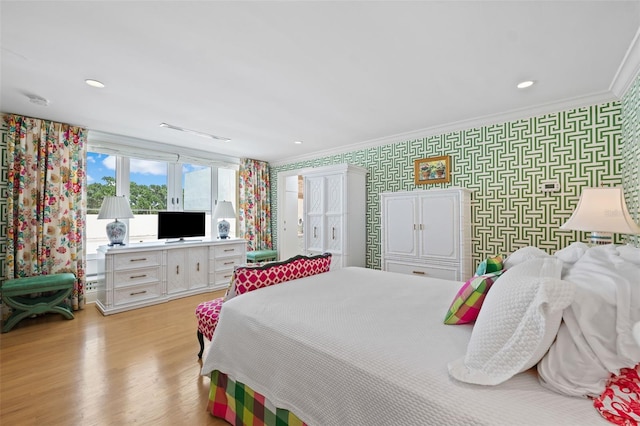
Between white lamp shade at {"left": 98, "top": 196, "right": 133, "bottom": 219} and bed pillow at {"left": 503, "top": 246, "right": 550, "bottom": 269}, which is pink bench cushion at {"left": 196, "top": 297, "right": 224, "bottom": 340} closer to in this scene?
bed pillow at {"left": 503, "top": 246, "right": 550, "bottom": 269}

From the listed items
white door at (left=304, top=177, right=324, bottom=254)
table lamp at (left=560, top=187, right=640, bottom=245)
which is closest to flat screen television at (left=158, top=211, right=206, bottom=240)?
white door at (left=304, top=177, right=324, bottom=254)

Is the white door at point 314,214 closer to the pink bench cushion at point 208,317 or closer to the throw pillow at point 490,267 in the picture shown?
the pink bench cushion at point 208,317

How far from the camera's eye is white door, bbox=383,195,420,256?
3.49 meters

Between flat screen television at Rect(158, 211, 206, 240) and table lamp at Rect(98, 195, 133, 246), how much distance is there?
47cm

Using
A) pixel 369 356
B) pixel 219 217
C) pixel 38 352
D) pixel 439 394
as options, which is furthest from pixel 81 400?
pixel 219 217

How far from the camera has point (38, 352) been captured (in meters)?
2.48

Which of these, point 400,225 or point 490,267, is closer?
point 490,267

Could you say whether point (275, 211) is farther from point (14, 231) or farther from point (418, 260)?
point (14, 231)

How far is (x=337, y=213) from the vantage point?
4.09m

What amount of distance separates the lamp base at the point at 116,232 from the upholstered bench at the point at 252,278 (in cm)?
237

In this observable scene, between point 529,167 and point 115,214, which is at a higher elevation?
point 529,167

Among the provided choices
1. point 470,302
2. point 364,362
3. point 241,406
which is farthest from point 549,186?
point 241,406

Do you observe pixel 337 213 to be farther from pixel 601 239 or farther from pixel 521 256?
pixel 601 239

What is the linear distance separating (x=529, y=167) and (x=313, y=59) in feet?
8.57
